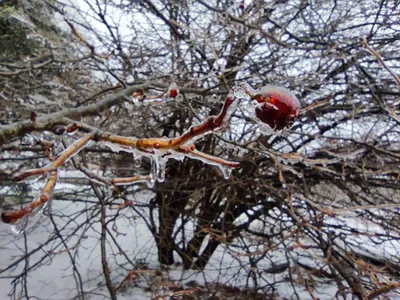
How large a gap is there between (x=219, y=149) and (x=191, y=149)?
13.0ft

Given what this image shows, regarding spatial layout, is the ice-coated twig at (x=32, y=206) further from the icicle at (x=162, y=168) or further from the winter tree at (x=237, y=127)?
the winter tree at (x=237, y=127)

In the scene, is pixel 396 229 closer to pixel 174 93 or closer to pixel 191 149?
pixel 174 93

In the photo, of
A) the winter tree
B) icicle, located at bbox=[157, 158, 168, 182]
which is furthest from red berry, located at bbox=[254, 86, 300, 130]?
the winter tree

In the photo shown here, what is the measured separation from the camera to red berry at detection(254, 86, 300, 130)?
1.96ft

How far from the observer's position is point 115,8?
162 inches

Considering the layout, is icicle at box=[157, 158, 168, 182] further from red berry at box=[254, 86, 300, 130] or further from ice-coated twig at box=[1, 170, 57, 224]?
red berry at box=[254, 86, 300, 130]

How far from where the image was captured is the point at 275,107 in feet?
1.97

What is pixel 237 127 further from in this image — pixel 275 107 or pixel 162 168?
pixel 275 107

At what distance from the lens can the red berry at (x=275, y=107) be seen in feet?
1.96

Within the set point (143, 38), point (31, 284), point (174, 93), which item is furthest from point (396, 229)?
point (31, 284)

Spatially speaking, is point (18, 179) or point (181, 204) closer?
point (18, 179)

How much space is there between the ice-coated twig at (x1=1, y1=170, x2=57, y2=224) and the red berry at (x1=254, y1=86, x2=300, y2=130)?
421 millimetres

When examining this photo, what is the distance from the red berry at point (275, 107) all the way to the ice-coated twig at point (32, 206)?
42cm

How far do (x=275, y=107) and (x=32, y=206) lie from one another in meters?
0.46
